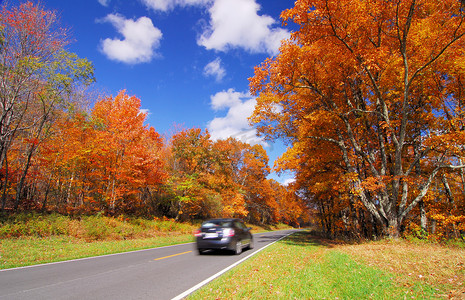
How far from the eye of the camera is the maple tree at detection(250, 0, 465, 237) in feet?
31.3

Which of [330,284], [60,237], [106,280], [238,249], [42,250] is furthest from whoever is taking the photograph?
[60,237]

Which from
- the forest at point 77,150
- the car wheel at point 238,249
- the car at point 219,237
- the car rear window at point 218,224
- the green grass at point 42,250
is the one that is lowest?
the green grass at point 42,250

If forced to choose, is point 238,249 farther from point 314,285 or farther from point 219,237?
point 314,285

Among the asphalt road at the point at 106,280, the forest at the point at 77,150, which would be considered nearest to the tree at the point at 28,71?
the forest at the point at 77,150

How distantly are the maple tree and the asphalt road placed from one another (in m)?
8.72

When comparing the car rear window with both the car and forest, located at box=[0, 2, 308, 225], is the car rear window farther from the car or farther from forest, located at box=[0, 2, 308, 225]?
forest, located at box=[0, 2, 308, 225]

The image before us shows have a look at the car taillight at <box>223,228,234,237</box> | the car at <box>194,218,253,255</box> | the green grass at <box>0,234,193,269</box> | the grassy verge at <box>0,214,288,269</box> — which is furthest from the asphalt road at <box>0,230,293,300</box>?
the grassy verge at <box>0,214,288,269</box>

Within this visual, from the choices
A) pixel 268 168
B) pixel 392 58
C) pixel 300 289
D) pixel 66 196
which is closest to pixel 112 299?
pixel 300 289

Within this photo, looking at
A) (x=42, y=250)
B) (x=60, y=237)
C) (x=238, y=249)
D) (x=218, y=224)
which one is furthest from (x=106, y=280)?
(x=60, y=237)

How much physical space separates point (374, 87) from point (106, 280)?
1257 centimetres

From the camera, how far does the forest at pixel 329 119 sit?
32.8 ft

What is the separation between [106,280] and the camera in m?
5.54

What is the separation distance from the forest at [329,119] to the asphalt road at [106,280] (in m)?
8.87

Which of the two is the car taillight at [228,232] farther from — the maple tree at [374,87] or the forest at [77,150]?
the forest at [77,150]
